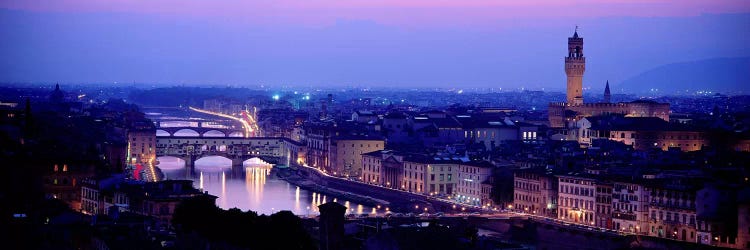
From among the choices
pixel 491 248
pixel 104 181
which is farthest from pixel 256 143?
pixel 491 248

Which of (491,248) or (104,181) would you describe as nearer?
(491,248)

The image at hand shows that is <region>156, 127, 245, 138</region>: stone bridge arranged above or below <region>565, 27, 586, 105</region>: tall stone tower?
below

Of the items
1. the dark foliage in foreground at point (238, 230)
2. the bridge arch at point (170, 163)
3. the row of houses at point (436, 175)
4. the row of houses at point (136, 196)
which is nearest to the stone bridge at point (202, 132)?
the bridge arch at point (170, 163)

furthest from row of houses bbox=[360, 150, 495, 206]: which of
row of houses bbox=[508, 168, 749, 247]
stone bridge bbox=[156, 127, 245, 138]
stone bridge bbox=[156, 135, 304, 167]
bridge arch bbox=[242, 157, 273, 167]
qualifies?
stone bridge bbox=[156, 127, 245, 138]

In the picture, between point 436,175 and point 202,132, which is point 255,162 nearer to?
point 202,132

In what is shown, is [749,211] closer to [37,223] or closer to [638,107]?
[37,223]

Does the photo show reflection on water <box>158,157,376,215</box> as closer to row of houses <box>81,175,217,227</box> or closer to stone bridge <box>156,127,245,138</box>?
row of houses <box>81,175,217,227</box>
